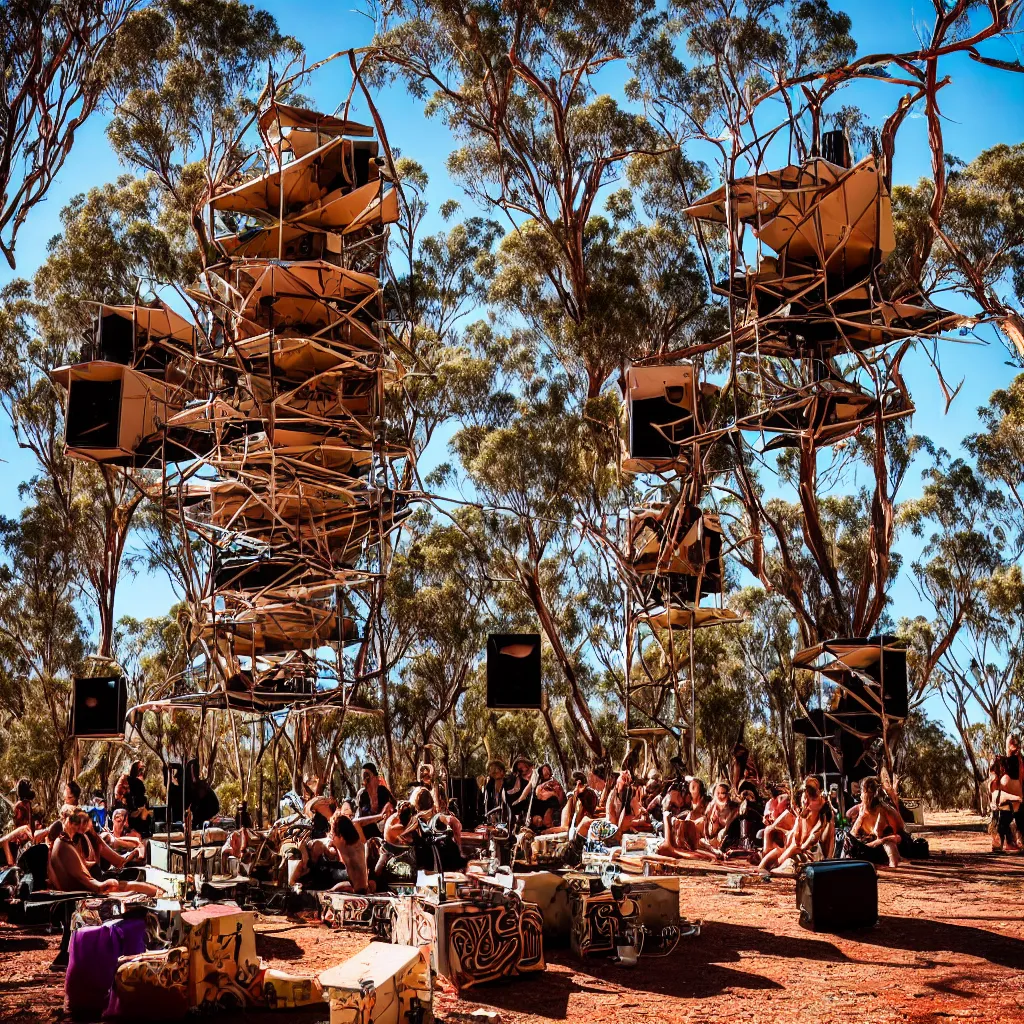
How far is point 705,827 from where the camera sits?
12672 mm

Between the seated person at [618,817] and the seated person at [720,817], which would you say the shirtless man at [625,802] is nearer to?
the seated person at [618,817]

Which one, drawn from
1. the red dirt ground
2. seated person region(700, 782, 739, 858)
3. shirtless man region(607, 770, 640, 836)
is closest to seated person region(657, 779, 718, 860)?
seated person region(700, 782, 739, 858)

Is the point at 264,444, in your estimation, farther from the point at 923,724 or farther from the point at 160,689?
the point at 923,724

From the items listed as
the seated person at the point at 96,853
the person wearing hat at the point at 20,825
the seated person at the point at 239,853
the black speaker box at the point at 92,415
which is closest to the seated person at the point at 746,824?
the seated person at the point at 239,853

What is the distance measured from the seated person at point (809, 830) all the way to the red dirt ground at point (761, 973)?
1.11m

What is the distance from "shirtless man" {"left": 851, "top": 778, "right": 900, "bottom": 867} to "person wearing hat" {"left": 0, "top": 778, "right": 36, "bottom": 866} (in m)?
7.32

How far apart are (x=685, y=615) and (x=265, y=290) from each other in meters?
6.10

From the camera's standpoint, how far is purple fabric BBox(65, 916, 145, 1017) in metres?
5.71

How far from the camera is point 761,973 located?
21.4 ft

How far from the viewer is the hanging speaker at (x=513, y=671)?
13219 millimetres

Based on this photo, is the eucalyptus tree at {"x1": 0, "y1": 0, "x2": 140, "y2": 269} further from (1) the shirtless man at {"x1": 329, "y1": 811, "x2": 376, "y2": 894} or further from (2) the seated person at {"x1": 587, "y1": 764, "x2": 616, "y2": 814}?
(2) the seated person at {"x1": 587, "y1": 764, "x2": 616, "y2": 814}

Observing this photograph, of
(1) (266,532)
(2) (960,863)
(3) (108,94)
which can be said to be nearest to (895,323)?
(2) (960,863)

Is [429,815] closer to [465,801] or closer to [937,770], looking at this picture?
[465,801]

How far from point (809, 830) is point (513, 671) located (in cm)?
411
